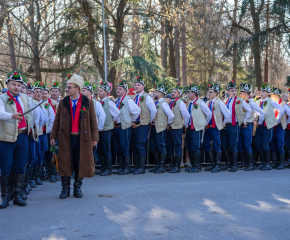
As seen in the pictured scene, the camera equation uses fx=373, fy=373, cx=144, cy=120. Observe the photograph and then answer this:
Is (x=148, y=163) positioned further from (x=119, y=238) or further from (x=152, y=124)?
(x=119, y=238)

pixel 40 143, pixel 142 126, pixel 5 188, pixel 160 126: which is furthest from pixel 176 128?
pixel 5 188

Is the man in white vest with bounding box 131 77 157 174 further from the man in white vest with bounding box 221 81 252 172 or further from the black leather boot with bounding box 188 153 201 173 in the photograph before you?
the man in white vest with bounding box 221 81 252 172

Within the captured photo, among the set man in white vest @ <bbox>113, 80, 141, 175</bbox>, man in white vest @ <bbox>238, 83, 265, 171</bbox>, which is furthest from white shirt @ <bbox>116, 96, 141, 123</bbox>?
man in white vest @ <bbox>238, 83, 265, 171</bbox>

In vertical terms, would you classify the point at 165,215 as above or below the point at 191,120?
below

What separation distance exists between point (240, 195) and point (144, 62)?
14.2 metres

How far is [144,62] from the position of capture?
2041 cm

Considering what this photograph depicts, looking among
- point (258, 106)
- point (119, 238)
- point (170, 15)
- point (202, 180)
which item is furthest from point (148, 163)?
point (170, 15)

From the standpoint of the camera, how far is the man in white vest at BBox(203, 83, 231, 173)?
34.5ft

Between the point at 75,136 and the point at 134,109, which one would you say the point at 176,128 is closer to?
the point at 134,109

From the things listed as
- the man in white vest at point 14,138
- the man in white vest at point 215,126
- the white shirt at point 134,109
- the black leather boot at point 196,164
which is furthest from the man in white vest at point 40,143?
the man in white vest at point 215,126

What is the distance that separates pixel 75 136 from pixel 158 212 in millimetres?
2155

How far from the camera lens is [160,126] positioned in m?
10.4

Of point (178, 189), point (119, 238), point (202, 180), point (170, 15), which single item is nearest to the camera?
point (119, 238)

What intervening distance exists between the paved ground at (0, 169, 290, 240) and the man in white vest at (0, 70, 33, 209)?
344 millimetres
